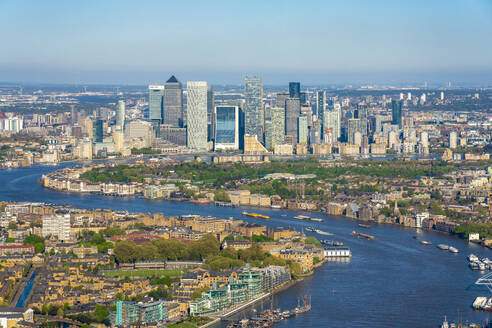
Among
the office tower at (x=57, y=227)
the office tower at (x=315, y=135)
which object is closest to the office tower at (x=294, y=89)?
the office tower at (x=315, y=135)

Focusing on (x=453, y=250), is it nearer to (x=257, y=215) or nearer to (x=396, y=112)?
(x=257, y=215)

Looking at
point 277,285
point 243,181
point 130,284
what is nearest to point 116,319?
point 130,284

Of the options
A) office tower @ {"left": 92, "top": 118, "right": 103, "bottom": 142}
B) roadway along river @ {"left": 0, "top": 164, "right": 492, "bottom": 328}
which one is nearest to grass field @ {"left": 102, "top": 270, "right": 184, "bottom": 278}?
roadway along river @ {"left": 0, "top": 164, "right": 492, "bottom": 328}

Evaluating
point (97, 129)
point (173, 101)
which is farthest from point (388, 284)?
point (173, 101)

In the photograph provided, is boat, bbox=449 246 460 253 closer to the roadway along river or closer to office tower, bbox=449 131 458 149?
the roadway along river

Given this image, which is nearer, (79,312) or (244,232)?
(79,312)

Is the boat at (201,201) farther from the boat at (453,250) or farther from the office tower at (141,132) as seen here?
the office tower at (141,132)

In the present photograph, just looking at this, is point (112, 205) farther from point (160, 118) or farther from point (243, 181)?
point (160, 118)
